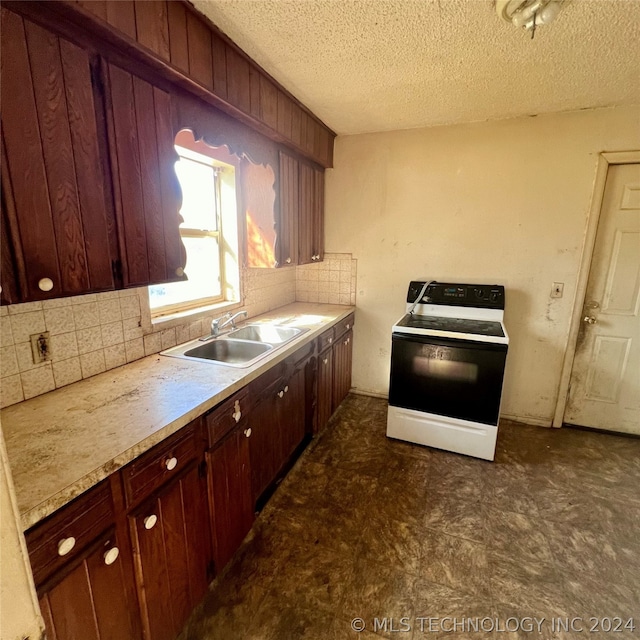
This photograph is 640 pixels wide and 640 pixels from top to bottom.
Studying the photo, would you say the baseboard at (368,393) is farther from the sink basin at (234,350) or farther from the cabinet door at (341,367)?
the sink basin at (234,350)

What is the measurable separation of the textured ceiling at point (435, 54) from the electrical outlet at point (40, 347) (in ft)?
4.41

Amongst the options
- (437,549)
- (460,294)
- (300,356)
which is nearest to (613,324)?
(460,294)

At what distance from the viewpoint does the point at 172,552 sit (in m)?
1.20

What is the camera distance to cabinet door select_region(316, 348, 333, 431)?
8.16 ft

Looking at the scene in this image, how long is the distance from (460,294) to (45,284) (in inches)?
101

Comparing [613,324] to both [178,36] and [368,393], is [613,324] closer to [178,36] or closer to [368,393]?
[368,393]

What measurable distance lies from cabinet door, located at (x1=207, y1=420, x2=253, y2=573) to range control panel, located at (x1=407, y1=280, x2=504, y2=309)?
1819 millimetres

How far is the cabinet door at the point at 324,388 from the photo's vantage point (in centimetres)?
249

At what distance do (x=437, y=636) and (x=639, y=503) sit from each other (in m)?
1.53

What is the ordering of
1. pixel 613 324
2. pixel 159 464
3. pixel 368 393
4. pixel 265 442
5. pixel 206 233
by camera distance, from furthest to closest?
pixel 368 393 → pixel 613 324 → pixel 206 233 → pixel 265 442 → pixel 159 464

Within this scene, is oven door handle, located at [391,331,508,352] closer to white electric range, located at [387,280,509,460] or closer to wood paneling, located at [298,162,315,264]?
white electric range, located at [387,280,509,460]

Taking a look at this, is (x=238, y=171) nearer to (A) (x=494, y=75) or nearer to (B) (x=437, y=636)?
(A) (x=494, y=75)

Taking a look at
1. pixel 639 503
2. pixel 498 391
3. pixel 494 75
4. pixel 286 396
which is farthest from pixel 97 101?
pixel 639 503

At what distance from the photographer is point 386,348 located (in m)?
3.14
